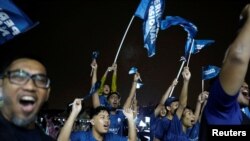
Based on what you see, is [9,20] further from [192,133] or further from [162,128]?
[192,133]

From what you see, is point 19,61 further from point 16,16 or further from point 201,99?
point 201,99

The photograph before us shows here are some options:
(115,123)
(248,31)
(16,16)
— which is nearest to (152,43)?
(115,123)

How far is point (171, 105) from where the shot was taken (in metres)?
5.00

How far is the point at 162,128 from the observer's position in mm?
4777

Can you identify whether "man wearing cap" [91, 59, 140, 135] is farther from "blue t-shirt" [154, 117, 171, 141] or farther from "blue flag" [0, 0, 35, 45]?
"blue flag" [0, 0, 35, 45]

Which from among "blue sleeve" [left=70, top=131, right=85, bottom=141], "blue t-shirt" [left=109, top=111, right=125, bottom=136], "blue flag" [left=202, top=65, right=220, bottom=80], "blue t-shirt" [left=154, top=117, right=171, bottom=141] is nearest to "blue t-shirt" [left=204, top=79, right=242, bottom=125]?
"blue sleeve" [left=70, top=131, right=85, bottom=141]

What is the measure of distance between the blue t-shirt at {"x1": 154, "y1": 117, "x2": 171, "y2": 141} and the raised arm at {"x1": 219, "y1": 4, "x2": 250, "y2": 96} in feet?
11.6

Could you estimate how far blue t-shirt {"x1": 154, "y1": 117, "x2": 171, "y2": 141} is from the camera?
471 centimetres

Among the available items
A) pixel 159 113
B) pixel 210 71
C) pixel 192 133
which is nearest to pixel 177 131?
pixel 192 133

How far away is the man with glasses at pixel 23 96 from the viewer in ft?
5.03

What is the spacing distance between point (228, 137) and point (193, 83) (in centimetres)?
730

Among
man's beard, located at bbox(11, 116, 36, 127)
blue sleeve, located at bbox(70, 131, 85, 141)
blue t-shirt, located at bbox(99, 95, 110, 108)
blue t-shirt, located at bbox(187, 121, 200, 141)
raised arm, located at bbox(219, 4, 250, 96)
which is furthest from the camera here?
blue t-shirt, located at bbox(99, 95, 110, 108)

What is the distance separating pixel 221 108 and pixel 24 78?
0.86m

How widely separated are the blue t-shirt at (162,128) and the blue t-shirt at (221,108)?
3.38m
